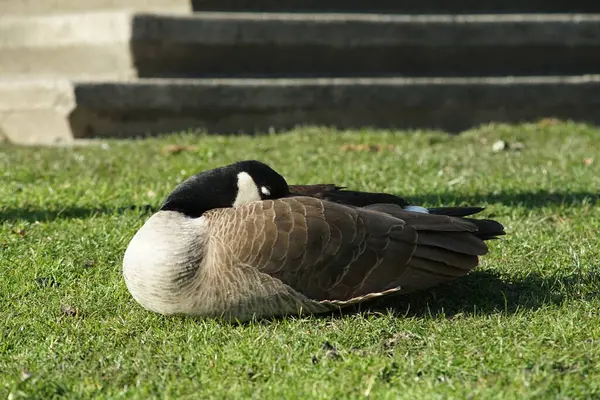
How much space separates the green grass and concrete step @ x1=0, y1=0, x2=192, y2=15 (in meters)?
3.39

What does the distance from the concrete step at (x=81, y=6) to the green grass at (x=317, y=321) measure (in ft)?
11.1

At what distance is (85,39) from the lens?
10.5 metres

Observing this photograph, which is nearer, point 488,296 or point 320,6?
point 488,296

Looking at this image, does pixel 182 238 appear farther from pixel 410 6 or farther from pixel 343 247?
pixel 410 6

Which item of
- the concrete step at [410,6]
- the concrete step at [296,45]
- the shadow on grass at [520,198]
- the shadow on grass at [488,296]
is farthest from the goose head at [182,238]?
the concrete step at [410,6]

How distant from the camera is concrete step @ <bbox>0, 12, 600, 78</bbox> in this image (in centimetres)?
1027

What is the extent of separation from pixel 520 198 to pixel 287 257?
3.35m

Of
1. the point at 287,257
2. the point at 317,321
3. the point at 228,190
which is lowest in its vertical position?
the point at 317,321

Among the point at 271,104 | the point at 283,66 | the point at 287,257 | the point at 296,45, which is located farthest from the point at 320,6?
the point at 287,257

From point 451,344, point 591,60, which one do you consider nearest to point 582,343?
point 451,344

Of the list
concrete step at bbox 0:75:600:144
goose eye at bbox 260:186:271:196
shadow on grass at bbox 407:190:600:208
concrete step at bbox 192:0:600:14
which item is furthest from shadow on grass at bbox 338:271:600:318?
concrete step at bbox 192:0:600:14

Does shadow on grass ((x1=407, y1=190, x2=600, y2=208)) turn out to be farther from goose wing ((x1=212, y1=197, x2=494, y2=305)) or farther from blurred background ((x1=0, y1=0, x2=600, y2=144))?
blurred background ((x1=0, y1=0, x2=600, y2=144))

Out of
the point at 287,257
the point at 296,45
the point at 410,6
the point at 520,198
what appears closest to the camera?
the point at 287,257

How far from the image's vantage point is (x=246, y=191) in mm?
4840
